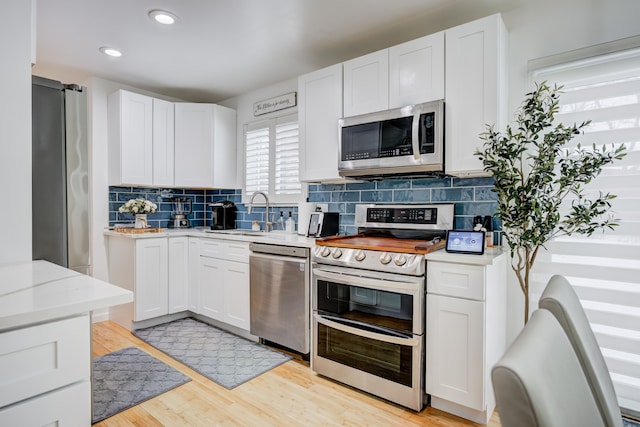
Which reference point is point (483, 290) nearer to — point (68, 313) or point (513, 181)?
point (513, 181)

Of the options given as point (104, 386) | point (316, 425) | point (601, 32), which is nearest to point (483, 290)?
point (316, 425)

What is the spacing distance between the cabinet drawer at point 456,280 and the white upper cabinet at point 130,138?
3.17 m

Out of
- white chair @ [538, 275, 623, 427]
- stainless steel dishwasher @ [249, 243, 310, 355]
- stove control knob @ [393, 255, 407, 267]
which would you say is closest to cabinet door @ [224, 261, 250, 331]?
stainless steel dishwasher @ [249, 243, 310, 355]

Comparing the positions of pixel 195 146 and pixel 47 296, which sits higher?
pixel 195 146

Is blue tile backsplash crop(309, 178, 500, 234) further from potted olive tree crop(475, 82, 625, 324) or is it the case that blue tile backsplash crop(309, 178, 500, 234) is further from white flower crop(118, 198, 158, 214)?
white flower crop(118, 198, 158, 214)

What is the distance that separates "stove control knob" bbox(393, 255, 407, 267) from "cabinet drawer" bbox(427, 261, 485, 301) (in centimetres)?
14

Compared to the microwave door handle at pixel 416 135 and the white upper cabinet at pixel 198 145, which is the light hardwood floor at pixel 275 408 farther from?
the white upper cabinet at pixel 198 145

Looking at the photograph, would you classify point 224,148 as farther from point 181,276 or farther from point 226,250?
point 181,276

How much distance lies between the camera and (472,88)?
88.0 inches

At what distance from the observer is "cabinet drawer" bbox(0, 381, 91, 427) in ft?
2.87

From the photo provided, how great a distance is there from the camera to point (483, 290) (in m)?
1.94

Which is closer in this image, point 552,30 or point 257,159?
point 552,30

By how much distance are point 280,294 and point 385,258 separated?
1060mm

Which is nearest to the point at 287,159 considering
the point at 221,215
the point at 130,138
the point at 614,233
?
the point at 221,215
